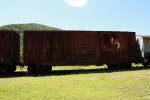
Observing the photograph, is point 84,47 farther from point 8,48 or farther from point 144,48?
point 8,48

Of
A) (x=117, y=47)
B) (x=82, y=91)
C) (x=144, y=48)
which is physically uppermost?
(x=117, y=47)

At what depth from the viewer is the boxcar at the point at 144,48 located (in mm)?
30484

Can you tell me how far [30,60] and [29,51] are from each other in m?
0.70

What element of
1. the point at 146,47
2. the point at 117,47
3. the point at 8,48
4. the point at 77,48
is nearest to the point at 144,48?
the point at 146,47

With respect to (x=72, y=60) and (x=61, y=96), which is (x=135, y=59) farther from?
(x=61, y=96)

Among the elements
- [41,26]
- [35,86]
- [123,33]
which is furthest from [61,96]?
[41,26]

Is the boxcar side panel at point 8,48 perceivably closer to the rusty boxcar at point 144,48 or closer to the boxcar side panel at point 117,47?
the boxcar side panel at point 117,47

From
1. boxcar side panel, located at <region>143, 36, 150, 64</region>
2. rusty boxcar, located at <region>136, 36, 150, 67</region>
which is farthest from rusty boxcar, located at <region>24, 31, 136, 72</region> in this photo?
boxcar side panel, located at <region>143, 36, 150, 64</region>

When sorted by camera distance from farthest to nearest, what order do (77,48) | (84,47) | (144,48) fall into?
(144,48) → (84,47) → (77,48)

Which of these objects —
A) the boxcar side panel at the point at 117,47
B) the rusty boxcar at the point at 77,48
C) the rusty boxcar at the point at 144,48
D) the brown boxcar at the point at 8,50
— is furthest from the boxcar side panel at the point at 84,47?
the brown boxcar at the point at 8,50

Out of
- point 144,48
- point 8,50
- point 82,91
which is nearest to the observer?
point 82,91

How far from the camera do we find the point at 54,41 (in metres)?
27.8

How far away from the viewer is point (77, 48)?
93.3 ft

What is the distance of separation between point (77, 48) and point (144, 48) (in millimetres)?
6219
